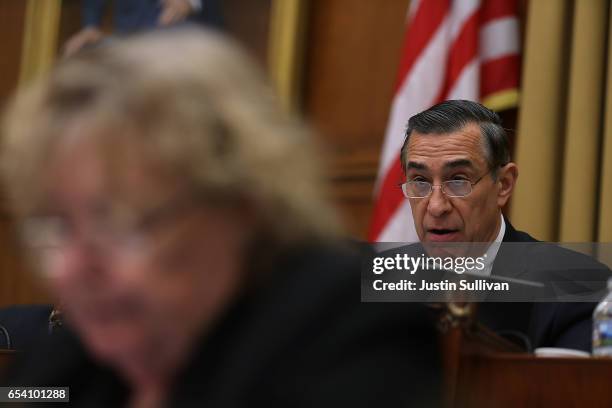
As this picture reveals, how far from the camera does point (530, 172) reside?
174 inches

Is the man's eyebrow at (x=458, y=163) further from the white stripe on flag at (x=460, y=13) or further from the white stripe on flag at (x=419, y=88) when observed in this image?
the white stripe on flag at (x=460, y=13)

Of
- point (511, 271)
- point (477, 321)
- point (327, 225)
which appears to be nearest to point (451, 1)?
point (511, 271)

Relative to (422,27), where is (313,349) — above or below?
below

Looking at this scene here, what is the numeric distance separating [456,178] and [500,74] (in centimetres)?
141

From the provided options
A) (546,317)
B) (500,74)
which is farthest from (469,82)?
(546,317)

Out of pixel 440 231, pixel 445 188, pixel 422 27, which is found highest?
pixel 422 27

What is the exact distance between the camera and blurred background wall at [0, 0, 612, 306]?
14.2 feet

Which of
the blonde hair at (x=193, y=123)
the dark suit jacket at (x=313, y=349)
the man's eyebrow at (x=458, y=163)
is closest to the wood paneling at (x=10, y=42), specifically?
the man's eyebrow at (x=458, y=163)

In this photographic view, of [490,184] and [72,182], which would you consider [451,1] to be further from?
[72,182]

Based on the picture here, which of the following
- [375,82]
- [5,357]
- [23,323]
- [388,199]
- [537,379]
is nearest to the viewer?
[537,379]

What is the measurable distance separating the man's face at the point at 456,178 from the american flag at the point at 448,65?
1124 millimetres

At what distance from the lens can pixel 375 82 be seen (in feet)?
17.3

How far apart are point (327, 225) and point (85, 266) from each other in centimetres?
27

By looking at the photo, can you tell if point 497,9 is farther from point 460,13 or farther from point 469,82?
point 469,82
